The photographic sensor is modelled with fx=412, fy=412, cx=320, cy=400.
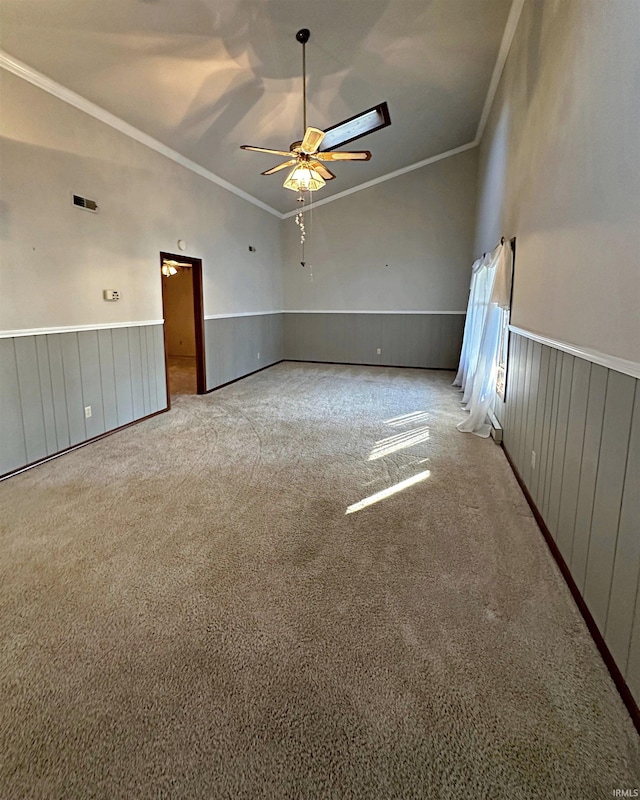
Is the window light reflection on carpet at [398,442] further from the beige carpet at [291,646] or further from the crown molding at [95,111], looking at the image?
the crown molding at [95,111]

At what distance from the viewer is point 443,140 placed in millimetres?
6469

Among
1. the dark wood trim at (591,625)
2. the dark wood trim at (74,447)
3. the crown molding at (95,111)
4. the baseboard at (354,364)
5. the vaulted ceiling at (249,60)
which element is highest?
the vaulted ceiling at (249,60)

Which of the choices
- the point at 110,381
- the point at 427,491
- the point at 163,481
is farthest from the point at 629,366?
the point at 110,381

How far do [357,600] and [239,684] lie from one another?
639 mm

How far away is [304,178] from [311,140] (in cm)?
38

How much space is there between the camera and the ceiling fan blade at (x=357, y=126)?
16.2 ft

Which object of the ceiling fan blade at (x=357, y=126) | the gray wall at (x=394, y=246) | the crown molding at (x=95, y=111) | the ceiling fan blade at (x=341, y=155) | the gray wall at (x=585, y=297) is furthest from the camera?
the gray wall at (x=394, y=246)

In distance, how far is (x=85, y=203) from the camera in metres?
3.74

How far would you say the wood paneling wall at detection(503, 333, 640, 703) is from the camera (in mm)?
1431

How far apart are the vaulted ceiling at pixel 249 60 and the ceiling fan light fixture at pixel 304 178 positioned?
96 cm

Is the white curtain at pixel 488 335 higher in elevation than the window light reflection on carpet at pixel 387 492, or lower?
higher

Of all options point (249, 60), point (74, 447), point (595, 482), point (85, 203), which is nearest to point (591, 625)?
point (595, 482)

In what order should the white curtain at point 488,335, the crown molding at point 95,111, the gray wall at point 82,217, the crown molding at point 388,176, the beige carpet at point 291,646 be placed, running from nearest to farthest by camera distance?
the beige carpet at point 291,646
the crown molding at point 95,111
the gray wall at point 82,217
the white curtain at point 488,335
the crown molding at point 388,176

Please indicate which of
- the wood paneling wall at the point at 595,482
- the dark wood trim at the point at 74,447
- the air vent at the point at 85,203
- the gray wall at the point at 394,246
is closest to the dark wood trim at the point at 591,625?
the wood paneling wall at the point at 595,482
